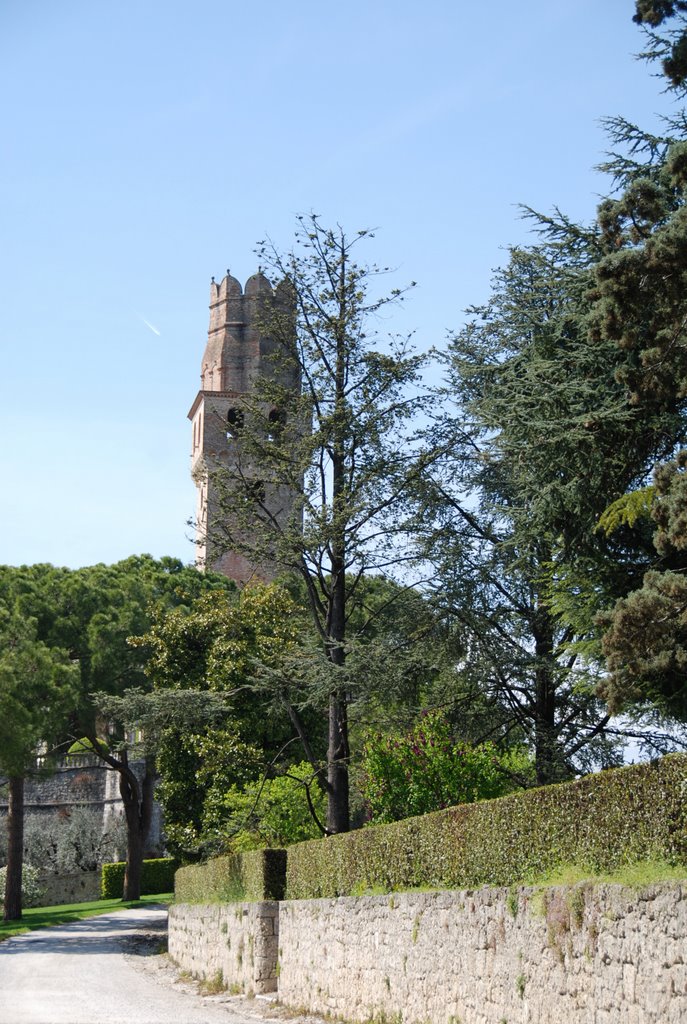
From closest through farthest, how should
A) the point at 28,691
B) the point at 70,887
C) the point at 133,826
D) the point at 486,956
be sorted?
the point at 486,956, the point at 28,691, the point at 133,826, the point at 70,887

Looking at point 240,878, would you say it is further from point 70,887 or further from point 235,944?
point 70,887

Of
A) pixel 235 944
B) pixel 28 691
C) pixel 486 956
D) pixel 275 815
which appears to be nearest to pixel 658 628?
pixel 486 956

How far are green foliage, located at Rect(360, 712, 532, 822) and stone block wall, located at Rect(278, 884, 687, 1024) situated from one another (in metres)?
4.97

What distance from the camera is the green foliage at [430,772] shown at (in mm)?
18859

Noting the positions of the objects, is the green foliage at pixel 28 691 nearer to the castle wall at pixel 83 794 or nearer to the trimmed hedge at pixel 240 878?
the trimmed hedge at pixel 240 878

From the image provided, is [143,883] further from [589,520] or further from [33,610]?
[589,520]

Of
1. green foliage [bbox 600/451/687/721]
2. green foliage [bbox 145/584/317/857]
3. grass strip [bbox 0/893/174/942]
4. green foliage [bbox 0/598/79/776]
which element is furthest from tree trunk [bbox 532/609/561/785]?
green foliage [bbox 0/598/79/776]

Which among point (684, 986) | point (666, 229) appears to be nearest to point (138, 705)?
point (666, 229)

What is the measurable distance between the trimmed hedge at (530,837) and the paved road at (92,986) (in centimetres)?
247

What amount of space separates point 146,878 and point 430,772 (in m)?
33.3

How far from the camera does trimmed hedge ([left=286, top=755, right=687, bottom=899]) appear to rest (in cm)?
799

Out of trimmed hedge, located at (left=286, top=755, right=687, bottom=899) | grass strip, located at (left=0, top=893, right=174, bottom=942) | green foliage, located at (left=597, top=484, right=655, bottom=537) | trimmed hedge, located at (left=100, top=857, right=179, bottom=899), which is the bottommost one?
grass strip, located at (left=0, top=893, right=174, bottom=942)

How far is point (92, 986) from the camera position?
18.8 m

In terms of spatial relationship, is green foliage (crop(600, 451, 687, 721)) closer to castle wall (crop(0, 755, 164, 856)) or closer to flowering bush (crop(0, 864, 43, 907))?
flowering bush (crop(0, 864, 43, 907))
